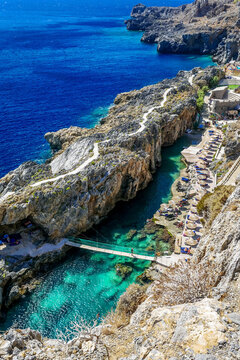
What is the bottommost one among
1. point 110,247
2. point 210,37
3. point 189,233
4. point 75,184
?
point 110,247

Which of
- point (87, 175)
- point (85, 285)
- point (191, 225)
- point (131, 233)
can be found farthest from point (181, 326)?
point (87, 175)

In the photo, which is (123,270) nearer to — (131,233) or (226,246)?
(131,233)

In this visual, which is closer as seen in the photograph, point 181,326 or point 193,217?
point 181,326

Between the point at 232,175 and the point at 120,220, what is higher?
the point at 232,175

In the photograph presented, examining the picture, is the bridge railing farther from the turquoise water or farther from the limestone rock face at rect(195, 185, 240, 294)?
the limestone rock face at rect(195, 185, 240, 294)

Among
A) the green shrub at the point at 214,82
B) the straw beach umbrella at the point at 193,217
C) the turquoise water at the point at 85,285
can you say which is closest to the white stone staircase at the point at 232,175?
the straw beach umbrella at the point at 193,217

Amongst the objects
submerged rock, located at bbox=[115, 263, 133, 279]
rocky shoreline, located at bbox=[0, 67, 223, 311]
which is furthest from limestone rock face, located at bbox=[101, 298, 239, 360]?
rocky shoreline, located at bbox=[0, 67, 223, 311]
